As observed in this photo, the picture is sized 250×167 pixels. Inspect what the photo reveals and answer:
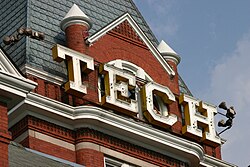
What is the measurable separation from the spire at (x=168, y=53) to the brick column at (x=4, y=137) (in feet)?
60.3

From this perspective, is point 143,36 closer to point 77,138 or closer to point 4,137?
A: point 77,138

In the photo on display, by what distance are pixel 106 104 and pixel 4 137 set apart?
13.8 meters

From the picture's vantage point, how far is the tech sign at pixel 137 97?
46.2 m

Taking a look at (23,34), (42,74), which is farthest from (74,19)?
(42,74)

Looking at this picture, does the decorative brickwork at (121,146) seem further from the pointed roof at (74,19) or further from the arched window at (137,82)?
the pointed roof at (74,19)

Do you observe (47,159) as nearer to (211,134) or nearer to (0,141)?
(0,141)

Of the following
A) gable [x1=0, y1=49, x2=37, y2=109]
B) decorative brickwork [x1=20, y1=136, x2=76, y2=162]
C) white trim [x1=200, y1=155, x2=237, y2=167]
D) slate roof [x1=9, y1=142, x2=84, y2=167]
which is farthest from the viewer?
white trim [x1=200, y1=155, x2=237, y2=167]

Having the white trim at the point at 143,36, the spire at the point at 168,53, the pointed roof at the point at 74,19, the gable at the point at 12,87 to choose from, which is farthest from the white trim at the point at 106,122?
the gable at the point at 12,87

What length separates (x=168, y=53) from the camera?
168 feet

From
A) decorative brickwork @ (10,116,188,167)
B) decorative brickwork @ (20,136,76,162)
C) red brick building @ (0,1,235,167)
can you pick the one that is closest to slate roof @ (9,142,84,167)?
red brick building @ (0,1,235,167)

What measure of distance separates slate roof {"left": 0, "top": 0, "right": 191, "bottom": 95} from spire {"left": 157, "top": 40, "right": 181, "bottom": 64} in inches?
29.4

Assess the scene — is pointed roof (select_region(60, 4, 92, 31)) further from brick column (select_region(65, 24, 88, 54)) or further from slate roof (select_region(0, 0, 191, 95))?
slate roof (select_region(0, 0, 191, 95))

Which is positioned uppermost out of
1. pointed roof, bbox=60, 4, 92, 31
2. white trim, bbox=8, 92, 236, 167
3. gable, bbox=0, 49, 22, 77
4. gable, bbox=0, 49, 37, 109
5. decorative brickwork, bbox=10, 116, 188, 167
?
pointed roof, bbox=60, 4, 92, 31

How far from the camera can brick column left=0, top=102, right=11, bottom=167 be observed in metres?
31.9
